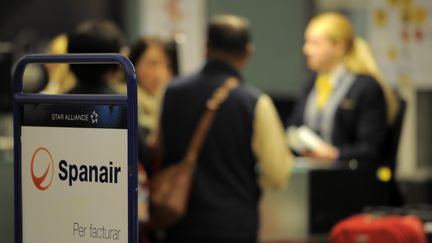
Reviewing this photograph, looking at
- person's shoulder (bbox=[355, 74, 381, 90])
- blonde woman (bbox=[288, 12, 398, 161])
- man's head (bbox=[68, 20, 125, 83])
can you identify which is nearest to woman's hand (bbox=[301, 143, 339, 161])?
blonde woman (bbox=[288, 12, 398, 161])

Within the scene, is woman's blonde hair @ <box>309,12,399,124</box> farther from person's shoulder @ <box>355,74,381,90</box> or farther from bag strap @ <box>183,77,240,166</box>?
bag strap @ <box>183,77,240,166</box>

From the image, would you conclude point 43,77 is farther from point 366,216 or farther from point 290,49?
point 290,49

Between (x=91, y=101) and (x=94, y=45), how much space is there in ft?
3.49

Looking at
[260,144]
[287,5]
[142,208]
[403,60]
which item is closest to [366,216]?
[260,144]

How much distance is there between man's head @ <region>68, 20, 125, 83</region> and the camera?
12.0 feet

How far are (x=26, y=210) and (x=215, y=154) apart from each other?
4.57 ft

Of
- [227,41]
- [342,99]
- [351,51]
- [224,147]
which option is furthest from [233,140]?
[351,51]

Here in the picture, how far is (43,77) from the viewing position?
5.55 metres

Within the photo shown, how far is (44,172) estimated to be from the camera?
2.76 meters

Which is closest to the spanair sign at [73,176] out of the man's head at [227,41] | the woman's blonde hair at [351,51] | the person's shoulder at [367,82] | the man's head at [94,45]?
the man's head at [94,45]

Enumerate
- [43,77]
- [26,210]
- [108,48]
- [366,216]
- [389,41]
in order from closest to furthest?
[26,210] → [108,48] → [366,216] → [43,77] → [389,41]

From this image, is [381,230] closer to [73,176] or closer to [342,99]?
[342,99]

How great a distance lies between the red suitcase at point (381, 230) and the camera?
13.6ft

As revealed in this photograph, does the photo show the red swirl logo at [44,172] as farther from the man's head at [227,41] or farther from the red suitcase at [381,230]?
the red suitcase at [381,230]
